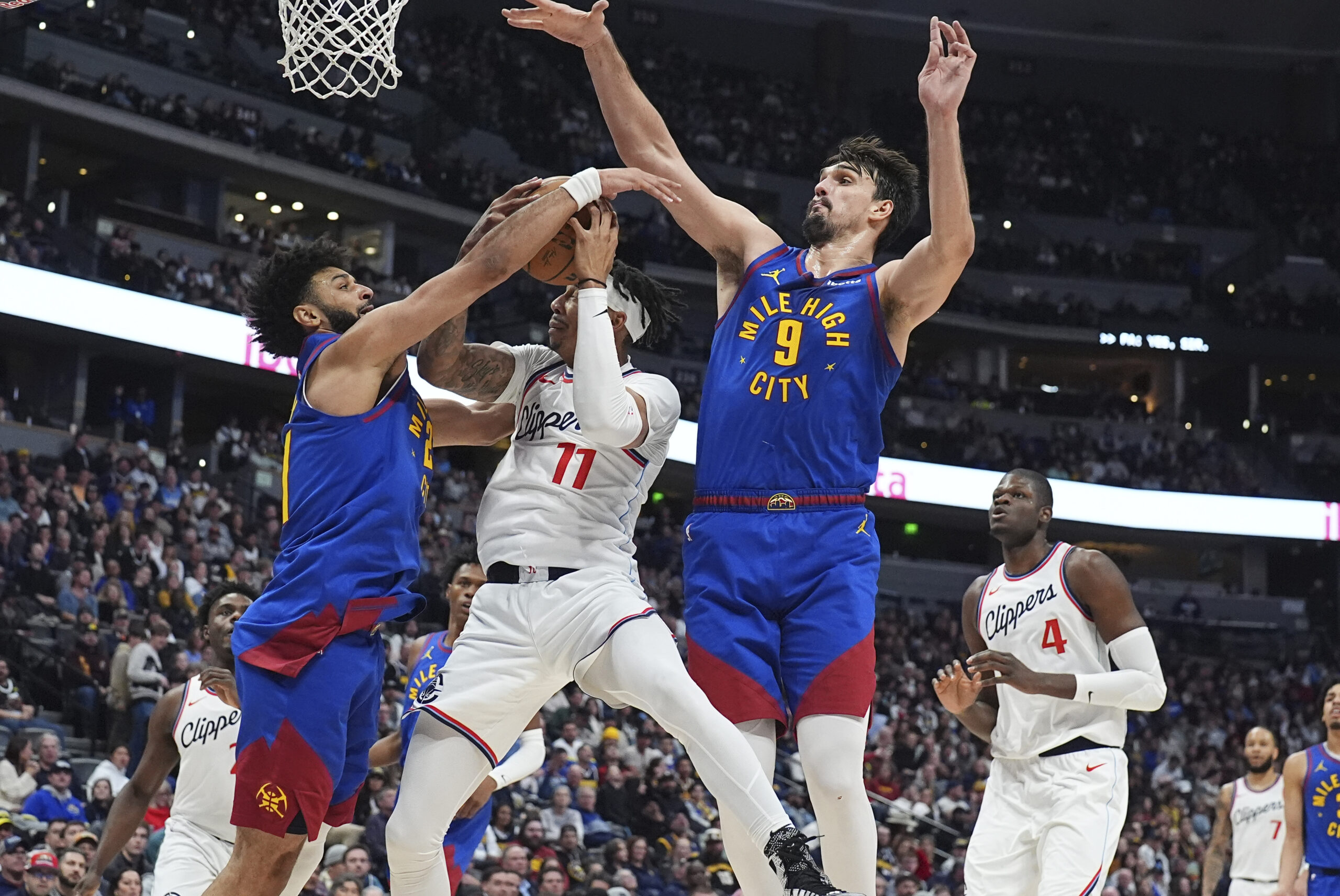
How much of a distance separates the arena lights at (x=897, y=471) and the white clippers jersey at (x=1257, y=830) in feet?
36.9

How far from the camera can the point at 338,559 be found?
4508 mm

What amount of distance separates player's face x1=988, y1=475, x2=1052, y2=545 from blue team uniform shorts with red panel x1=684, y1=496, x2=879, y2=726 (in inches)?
Result: 90.4

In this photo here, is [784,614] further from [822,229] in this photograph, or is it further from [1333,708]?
[1333,708]

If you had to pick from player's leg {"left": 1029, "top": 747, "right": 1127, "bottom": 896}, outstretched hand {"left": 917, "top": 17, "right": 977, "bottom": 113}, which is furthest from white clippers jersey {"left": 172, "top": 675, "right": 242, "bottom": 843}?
outstretched hand {"left": 917, "top": 17, "right": 977, "bottom": 113}

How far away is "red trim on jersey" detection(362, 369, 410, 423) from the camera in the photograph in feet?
15.4

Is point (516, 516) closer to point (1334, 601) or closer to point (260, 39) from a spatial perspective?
point (260, 39)

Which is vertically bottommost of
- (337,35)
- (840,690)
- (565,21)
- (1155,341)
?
(840,690)

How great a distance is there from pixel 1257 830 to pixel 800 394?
763 centimetres

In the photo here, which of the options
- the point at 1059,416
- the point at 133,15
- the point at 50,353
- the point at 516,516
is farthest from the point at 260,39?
the point at 516,516

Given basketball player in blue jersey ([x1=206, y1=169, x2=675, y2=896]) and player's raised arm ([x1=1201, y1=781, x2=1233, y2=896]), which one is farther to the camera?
player's raised arm ([x1=1201, y1=781, x2=1233, y2=896])

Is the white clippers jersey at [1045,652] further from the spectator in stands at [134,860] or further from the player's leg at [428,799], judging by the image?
the spectator in stands at [134,860]

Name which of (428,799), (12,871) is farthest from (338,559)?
(12,871)

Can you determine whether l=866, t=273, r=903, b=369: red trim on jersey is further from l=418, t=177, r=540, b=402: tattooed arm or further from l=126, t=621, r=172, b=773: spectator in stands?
l=126, t=621, r=172, b=773: spectator in stands

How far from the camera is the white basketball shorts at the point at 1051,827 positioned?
612 cm
